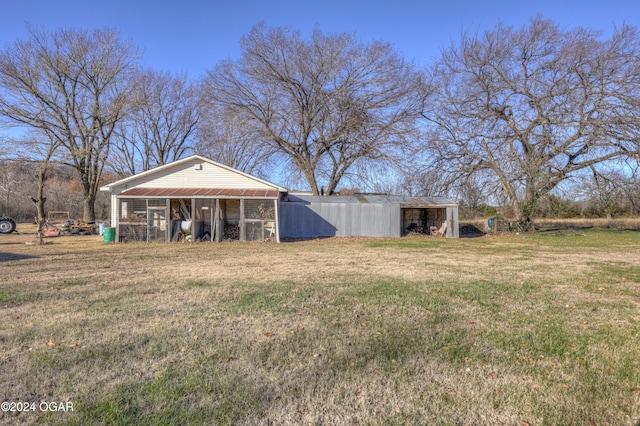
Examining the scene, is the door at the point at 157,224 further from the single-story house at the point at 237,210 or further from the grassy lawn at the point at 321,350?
the grassy lawn at the point at 321,350

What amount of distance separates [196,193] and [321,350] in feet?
49.5

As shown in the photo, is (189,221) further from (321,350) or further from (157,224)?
(321,350)

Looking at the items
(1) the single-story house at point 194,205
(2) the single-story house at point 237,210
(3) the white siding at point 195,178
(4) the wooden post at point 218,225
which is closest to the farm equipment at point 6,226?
(2) the single-story house at point 237,210

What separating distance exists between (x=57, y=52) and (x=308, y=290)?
88.7 feet

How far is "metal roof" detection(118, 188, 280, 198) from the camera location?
17125 millimetres

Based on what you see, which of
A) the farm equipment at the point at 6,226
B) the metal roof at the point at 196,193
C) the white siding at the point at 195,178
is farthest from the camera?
the farm equipment at the point at 6,226

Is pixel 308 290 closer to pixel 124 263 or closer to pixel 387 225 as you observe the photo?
pixel 124 263

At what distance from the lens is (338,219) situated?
21094mm

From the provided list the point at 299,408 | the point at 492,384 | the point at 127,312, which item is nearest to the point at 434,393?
the point at 492,384

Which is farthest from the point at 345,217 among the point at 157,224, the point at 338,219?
the point at 157,224

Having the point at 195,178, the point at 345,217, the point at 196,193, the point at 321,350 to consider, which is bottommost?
the point at 321,350

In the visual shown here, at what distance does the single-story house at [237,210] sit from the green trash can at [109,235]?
24 centimetres

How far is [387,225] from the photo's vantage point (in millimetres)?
21203

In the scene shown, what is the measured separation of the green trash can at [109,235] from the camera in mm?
16547
